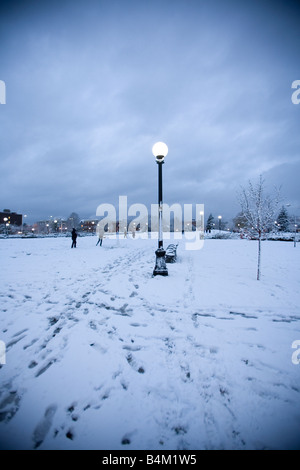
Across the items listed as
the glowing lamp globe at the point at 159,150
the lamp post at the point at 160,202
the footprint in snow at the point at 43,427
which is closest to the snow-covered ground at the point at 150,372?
the footprint in snow at the point at 43,427

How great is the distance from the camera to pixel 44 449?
1655mm

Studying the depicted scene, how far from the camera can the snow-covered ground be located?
1747 millimetres

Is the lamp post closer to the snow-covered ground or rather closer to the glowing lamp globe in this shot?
the glowing lamp globe

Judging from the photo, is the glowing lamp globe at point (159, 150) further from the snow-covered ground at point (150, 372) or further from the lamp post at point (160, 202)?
the snow-covered ground at point (150, 372)

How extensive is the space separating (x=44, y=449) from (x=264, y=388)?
2402mm

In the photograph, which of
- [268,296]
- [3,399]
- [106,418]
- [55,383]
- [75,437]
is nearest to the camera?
[75,437]

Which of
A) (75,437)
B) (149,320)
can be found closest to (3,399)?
(75,437)

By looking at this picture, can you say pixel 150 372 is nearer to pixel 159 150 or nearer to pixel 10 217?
pixel 159 150

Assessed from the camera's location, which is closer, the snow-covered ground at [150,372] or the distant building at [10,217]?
the snow-covered ground at [150,372]

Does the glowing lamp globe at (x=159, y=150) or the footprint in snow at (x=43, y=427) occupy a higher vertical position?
the glowing lamp globe at (x=159, y=150)

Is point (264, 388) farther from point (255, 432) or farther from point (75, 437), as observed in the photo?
point (75, 437)

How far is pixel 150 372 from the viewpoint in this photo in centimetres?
240

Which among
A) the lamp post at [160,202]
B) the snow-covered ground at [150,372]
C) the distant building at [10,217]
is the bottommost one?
the snow-covered ground at [150,372]

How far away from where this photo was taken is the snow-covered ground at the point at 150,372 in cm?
175
